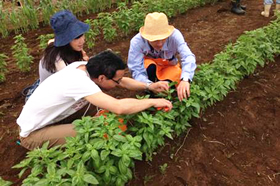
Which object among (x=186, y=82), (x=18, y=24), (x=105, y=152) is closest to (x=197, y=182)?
(x=186, y=82)

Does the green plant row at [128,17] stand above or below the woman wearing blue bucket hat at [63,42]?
below

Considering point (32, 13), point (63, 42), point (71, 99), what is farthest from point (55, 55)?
point (32, 13)

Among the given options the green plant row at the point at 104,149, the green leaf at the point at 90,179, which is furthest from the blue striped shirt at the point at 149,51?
the green leaf at the point at 90,179

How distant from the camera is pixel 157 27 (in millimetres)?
2564

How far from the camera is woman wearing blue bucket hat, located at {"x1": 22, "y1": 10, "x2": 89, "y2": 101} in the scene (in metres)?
2.54

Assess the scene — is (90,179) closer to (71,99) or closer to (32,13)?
(71,99)

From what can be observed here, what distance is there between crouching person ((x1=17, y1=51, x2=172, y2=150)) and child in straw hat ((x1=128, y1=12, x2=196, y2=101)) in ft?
1.19

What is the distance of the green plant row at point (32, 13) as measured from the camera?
559cm

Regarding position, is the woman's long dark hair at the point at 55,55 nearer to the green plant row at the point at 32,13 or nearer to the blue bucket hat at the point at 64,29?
the blue bucket hat at the point at 64,29

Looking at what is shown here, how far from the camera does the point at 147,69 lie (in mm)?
3188

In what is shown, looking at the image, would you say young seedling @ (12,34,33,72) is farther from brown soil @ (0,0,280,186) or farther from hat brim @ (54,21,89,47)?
hat brim @ (54,21,89,47)

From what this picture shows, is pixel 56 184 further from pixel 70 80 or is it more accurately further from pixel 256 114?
pixel 256 114

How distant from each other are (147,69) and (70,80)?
4.27ft

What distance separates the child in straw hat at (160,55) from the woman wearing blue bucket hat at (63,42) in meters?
0.62
